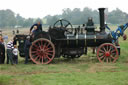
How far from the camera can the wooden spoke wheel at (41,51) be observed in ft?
34.8

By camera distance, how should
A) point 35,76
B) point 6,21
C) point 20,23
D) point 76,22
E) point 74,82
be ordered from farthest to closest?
point 6,21
point 20,23
point 76,22
point 35,76
point 74,82

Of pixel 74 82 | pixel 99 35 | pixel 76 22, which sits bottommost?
pixel 74 82

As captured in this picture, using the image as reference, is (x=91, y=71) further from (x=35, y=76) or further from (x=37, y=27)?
(x=37, y=27)

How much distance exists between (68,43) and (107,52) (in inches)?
76.9

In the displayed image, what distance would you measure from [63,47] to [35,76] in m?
3.55

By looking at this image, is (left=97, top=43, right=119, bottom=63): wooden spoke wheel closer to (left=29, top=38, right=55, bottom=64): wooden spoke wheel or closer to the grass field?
the grass field

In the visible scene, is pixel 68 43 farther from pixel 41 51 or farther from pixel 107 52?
pixel 107 52

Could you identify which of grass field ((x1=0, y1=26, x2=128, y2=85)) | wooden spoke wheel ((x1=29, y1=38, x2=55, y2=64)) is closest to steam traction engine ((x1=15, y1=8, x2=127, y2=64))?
wooden spoke wheel ((x1=29, y1=38, x2=55, y2=64))

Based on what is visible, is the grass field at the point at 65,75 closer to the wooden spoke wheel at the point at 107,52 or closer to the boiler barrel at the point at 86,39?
the wooden spoke wheel at the point at 107,52

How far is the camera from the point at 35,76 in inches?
314

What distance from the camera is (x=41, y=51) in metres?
10.7

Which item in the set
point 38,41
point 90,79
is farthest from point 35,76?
point 38,41

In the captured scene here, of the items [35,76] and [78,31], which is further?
[78,31]

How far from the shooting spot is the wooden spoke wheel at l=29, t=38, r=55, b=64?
10602 mm
